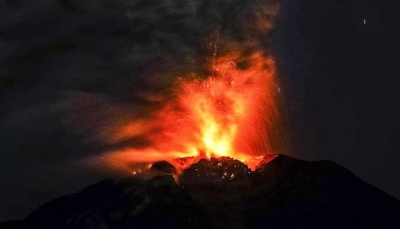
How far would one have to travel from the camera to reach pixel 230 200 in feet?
109

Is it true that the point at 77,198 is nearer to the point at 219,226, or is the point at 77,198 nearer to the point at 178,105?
the point at 219,226

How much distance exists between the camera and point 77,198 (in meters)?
41.8

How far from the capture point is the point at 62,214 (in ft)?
137

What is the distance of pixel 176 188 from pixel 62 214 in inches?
464

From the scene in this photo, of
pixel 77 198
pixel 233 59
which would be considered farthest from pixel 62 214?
pixel 233 59

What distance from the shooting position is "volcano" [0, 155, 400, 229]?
31.0 metres

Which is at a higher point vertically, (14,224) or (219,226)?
(14,224)

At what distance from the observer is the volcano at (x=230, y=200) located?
102 feet

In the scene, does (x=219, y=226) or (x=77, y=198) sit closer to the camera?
A: (x=219, y=226)

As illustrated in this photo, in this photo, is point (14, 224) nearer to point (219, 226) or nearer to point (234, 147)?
point (219, 226)

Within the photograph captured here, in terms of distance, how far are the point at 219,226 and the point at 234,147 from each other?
18233mm

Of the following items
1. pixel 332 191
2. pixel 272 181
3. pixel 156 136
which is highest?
pixel 332 191

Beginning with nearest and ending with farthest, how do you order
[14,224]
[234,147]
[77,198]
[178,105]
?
[178,105] → [234,147] → [77,198] → [14,224]

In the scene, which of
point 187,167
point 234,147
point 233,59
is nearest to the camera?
point 233,59
